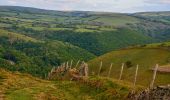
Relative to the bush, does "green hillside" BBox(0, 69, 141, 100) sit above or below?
above

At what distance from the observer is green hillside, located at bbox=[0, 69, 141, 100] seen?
46.8m

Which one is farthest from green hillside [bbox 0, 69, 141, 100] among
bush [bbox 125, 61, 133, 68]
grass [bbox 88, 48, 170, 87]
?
bush [bbox 125, 61, 133, 68]

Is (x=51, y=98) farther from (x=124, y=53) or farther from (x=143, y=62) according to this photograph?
(x=124, y=53)

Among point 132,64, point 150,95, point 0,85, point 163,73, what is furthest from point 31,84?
point 132,64

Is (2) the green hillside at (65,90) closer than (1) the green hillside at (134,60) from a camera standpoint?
Yes

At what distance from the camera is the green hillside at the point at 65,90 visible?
46.8 m

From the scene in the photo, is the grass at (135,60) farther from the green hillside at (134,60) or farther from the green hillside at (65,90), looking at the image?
the green hillside at (65,90)

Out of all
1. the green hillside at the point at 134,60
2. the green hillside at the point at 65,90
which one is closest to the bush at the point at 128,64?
the green hillside at the point at 134,60

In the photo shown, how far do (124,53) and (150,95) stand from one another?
268 feet

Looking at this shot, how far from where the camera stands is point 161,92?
39.7 meters

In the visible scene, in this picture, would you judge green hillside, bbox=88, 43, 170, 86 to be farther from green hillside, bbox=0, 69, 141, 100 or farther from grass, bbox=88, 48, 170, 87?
green hillside, bbox=0, 69, 141, 100

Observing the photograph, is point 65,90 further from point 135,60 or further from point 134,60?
point 134,60

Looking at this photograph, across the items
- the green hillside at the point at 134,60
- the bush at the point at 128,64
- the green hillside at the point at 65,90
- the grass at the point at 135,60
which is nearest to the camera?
the green hillside at the point at 65,90

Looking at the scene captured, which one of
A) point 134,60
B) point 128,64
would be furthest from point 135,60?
point 128,64
